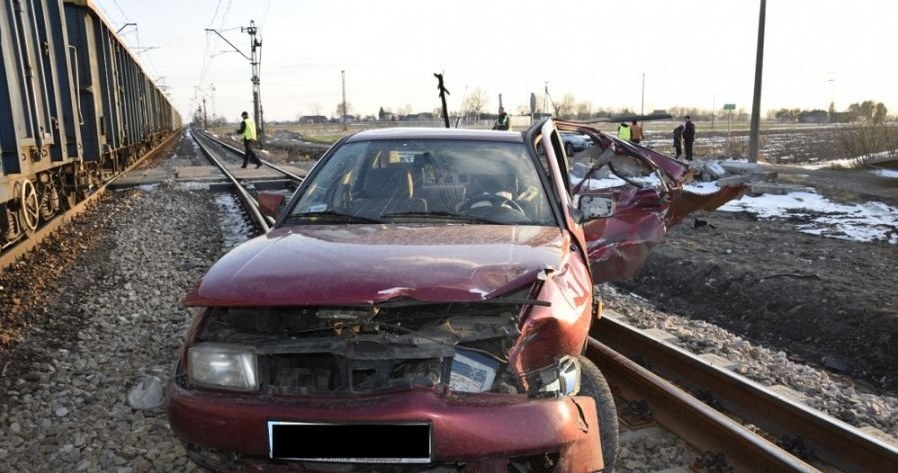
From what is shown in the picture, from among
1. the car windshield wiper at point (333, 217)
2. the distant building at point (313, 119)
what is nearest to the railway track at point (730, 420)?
the car windshield wiper at point (333, 217)

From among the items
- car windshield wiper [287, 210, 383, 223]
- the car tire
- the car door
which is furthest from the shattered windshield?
the car door

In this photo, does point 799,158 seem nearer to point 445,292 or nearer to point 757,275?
point 757,275

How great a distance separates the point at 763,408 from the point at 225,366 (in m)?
3.11

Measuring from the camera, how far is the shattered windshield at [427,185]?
3.62 metres

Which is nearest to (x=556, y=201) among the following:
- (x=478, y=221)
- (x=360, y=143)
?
(x=478, y=221)

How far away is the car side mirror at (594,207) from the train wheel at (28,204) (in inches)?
263

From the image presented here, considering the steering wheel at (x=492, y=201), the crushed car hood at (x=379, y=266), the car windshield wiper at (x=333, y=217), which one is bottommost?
the crushed car hood at (x=379, y=266)

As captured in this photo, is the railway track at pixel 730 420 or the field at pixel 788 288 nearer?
the railway track at pixel 730 420

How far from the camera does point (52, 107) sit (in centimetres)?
872

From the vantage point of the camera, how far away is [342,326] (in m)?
2.49

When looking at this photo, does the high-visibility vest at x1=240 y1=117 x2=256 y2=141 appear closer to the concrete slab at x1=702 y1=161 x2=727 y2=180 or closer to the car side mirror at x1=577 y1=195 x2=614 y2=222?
the concrete slab at x1=702 y1=161 x2=727 y2=180

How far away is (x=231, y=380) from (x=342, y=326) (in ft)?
1.49

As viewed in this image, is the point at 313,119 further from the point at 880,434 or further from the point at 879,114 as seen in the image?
the point at 880,434

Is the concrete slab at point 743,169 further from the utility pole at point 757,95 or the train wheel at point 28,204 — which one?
the train wheel at point 28,204
